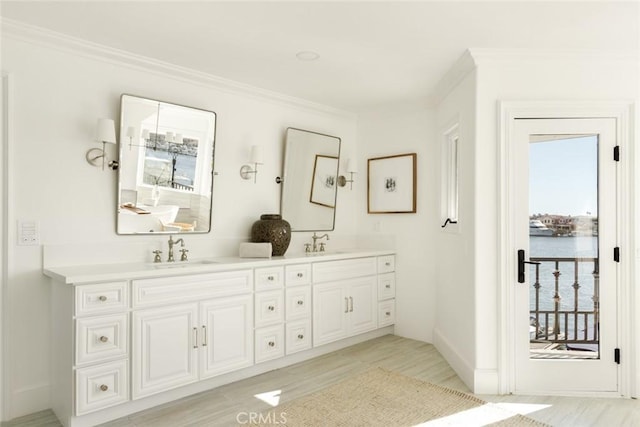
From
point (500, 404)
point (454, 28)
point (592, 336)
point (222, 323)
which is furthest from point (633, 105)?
point (222, 323)

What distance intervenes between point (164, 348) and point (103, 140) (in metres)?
1.45

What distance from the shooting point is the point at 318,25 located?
2652 millimetres

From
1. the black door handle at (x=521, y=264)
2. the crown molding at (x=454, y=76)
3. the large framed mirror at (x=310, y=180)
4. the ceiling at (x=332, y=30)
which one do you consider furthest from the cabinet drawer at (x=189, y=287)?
the crown molding at (x=454, y=76)

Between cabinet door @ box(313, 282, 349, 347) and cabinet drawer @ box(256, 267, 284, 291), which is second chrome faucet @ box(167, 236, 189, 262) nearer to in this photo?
cabinet drawer @ box(256, 267, 284, 291)

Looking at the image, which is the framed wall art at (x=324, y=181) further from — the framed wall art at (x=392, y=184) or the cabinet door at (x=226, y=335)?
the cabinet door at (x=226, y=335)

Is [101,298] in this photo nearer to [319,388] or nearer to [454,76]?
[319,388]

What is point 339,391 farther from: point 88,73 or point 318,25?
point 88,73

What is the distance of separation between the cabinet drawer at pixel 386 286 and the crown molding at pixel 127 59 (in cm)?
201

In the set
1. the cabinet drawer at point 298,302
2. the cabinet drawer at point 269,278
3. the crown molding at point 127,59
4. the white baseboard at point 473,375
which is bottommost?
the white baseboard at point 473,375

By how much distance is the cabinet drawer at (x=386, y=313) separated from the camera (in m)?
4.41

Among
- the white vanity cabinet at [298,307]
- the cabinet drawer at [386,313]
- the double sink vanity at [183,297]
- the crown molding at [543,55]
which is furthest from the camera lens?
the cabinet drawer at [386,313]

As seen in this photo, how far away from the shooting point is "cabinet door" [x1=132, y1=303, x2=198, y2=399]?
8.76 feet

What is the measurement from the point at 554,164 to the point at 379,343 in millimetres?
2341

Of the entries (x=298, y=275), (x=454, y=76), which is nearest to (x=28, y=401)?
(x=298, y=275)
